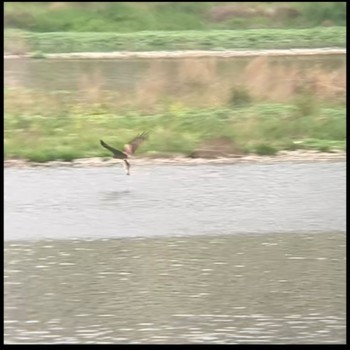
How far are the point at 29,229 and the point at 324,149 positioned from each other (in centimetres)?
560

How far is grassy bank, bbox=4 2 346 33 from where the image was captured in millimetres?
27875

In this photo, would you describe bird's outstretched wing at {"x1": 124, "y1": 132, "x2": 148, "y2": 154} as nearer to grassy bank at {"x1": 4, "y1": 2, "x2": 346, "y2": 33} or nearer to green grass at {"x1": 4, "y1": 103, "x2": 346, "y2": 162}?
green grass at {"x1": 4, "y1": 103, "x2": 346, "y2": 162}

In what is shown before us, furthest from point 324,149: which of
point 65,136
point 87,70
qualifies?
point 87,70

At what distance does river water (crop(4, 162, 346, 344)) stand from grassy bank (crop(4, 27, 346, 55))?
15.1 metres

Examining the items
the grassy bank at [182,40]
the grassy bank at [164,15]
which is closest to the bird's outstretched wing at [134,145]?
the grassy bank at [182,40]

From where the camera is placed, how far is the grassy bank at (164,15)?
1097 inches

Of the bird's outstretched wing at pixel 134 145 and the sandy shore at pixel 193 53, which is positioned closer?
the bird's outstretched wing at pixel 134 145

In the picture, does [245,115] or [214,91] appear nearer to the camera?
[245,115]

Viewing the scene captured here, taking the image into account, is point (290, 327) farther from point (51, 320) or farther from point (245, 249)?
point (245, 249)

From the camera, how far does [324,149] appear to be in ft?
45.6

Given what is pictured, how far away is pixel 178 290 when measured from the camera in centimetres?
720

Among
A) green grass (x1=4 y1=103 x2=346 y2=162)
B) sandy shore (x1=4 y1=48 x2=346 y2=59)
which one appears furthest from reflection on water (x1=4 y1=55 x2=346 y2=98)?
green grass (x1=4 y1=103 x2=346 y2=162)

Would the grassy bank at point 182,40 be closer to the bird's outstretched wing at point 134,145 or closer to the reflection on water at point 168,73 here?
the reflection on water at point 168,73

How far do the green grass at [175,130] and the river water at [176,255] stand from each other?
3.39 feet
